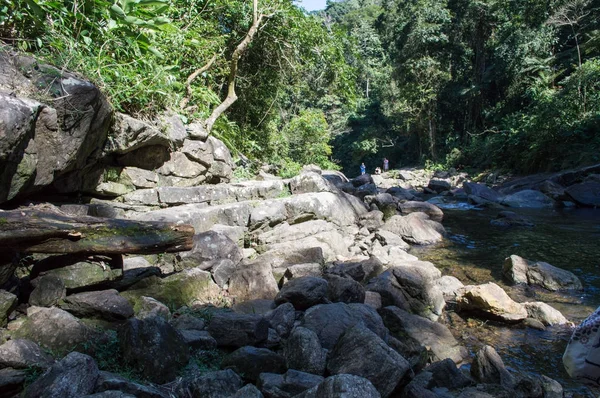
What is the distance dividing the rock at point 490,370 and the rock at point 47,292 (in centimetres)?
387

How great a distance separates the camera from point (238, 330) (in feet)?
11.5

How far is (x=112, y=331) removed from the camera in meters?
3.31

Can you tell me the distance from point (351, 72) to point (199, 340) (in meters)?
11.2

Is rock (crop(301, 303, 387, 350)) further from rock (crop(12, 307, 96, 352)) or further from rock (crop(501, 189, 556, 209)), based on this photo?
rock (crop(501, 189, 556, 209))

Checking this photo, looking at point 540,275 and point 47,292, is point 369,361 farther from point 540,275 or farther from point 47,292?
point 540,275

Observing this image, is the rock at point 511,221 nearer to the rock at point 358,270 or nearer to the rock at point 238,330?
the rock at point 358,270

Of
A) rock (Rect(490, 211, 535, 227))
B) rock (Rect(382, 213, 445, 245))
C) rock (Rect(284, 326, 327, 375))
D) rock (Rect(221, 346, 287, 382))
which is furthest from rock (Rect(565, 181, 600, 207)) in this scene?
rock (Rect(221, 346, 287, 382))

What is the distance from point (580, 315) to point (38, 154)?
6915 mm

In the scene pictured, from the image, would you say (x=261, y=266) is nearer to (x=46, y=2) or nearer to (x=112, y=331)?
(x=112, y=331)

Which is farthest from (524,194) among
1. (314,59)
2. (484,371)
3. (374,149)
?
(374,149)

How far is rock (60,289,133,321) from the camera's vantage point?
3.49 metres

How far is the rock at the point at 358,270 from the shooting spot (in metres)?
6.23

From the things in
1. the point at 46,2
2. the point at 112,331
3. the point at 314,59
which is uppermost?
the point at 314,59

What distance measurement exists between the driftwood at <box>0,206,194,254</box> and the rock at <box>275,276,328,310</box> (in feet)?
3.85
